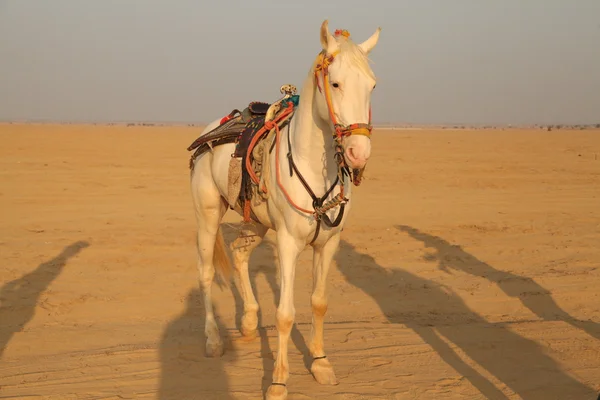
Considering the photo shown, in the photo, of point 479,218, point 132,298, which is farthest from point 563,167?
point 132,298

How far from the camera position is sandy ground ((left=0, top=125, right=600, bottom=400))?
5230mm

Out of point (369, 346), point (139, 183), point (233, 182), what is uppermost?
point (233, 182)

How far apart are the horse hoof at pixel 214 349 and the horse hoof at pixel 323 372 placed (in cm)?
106

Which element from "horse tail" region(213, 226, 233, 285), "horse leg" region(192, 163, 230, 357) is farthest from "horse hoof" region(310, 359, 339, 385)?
"horse tail" region(213, 226, 233, 285)

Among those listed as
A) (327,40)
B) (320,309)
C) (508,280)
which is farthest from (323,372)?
(508,280)

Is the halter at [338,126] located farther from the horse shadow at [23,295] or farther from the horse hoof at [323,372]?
the horse shadow at [23,295]

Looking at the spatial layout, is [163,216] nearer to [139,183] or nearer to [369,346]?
[139,183]

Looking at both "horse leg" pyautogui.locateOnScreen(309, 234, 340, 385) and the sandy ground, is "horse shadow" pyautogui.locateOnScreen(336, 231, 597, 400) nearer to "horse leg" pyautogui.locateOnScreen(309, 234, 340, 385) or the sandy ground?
the sandy ground

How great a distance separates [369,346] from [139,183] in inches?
564

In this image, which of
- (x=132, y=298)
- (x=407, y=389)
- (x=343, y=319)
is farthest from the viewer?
(x=132, y=298)

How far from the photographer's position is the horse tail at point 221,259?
22.9 feet

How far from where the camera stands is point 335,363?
5.68 metres

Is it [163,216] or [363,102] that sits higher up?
[363,102]

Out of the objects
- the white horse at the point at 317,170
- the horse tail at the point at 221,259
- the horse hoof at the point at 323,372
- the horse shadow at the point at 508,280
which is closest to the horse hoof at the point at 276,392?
the white horse at the point at 317,170
